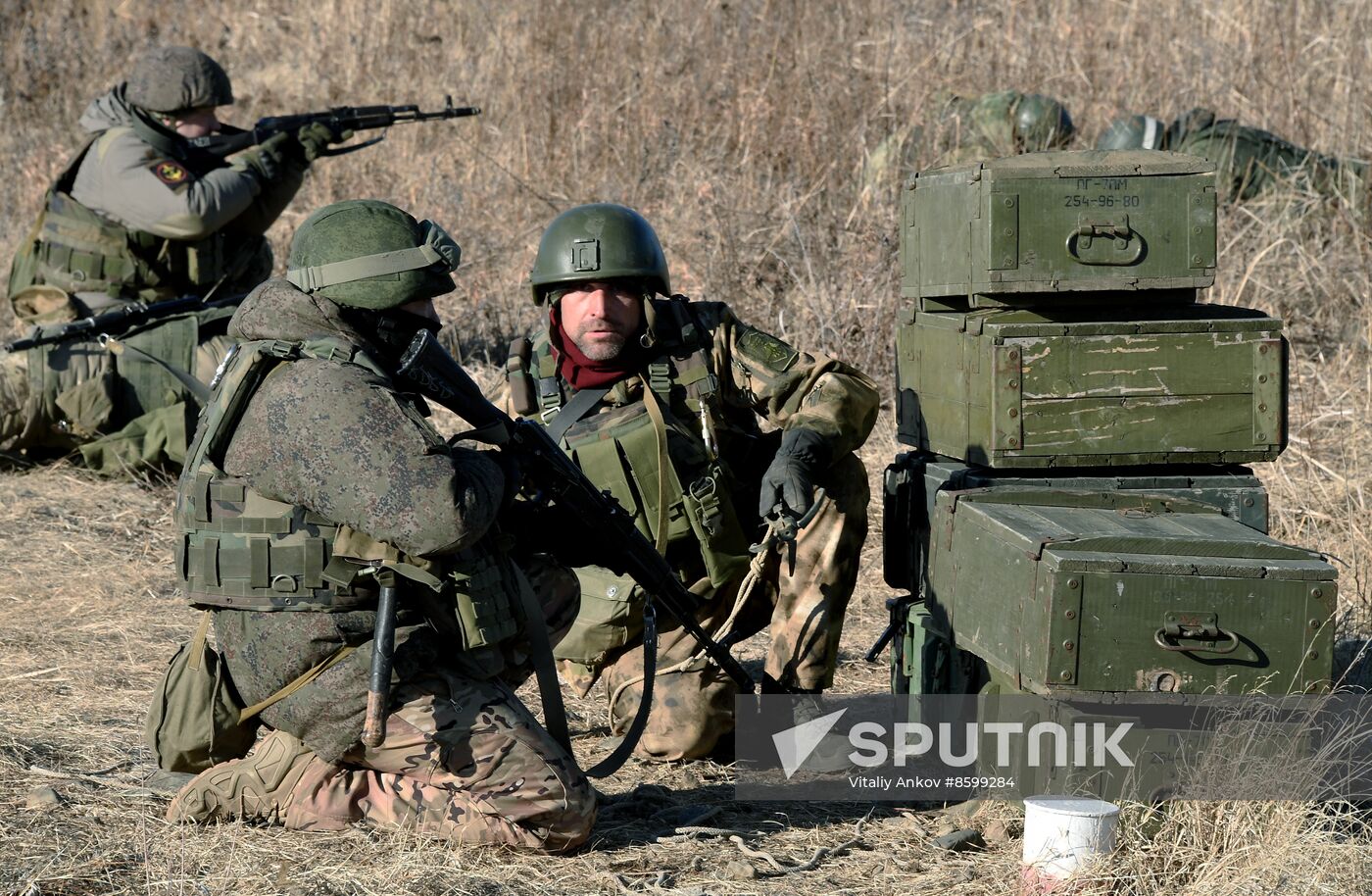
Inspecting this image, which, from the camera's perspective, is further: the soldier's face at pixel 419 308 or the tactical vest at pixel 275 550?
the soldier's face at pixel 419 308

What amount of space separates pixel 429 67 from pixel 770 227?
4925 mm

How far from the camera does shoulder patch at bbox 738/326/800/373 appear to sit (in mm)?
4578

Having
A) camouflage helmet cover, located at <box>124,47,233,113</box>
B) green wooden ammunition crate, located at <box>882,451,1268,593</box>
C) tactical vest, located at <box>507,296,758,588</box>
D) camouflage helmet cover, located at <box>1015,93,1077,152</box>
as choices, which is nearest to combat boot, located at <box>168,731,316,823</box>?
→ tactical vest, located at <box>507,296,758,588</box>

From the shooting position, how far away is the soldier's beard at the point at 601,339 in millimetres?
4645

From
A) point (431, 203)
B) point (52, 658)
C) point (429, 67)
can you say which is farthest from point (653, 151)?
point (52, 658)

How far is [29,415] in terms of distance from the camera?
303 inches

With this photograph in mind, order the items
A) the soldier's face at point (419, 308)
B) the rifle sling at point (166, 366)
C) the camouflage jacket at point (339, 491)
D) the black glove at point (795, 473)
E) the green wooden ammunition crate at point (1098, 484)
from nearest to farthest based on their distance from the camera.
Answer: the camouflage jacket at point (339, 491), the soldier's face at point (419, 308), the green wooden ammunition crate at point (1098, 484), the black glove at point (795, 473), the rifle sling at point (166, 366)

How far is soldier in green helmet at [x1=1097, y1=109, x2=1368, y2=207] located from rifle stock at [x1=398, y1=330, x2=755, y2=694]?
230 inches

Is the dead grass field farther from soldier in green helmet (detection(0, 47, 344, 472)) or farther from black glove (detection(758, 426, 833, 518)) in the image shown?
black glove (detection(758, 426, 833, 518))

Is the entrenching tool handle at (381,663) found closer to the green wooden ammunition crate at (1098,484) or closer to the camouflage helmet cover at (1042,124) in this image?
the green wooden ammunition crate at (1098,484)

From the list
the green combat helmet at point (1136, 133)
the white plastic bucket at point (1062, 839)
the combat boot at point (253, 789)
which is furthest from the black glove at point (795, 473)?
the green combat helmet at point (1136, 133)

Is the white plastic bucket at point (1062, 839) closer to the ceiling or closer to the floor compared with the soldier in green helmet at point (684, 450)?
closer to the floor

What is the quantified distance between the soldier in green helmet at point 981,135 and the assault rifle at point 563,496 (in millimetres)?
6078

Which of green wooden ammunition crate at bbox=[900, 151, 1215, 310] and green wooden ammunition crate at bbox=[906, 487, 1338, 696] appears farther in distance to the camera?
green wooden ammunition crate at bbox=[900, 151, 1215, 310]
